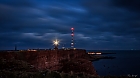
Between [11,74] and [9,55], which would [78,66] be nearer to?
[9,55]

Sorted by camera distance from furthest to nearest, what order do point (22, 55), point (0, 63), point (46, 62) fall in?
point (46, 62) → point (22, 55) → point (0, 63)

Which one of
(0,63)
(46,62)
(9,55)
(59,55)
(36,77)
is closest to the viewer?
(36,77)

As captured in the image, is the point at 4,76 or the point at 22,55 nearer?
the point at 4,76

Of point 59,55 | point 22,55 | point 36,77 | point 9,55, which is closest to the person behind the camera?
point 36,77

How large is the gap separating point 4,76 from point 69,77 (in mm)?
6091

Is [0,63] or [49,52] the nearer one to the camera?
[0,63]

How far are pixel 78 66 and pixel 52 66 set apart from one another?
8.53 meters

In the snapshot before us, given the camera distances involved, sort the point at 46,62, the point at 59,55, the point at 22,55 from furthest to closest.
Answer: the point at 59,55, the point at 46,62, the point at 22,55

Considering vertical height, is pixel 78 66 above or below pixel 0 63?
below

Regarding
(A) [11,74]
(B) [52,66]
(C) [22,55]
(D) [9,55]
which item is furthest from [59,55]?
(A) [11,74]

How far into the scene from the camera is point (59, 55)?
6162 centimetres

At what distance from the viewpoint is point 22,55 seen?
41562 mm

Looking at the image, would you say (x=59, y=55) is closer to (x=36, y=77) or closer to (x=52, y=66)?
(x=52, y=66)

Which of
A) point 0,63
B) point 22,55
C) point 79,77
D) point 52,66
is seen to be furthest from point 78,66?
point 79,77
